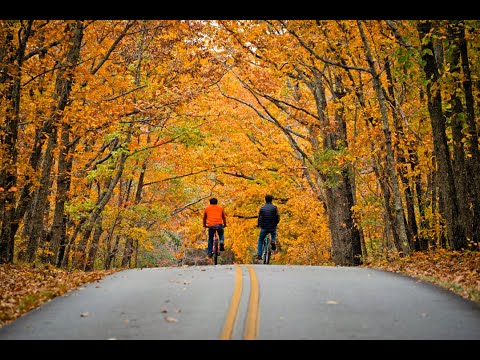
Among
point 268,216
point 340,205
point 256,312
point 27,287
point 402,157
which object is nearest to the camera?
point 256,312

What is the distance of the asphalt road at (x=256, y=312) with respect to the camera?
830 centimetres

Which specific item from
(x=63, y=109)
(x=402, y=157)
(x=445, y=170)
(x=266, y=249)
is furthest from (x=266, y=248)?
(x=63, y=109)

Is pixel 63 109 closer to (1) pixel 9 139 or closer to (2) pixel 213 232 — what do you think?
(1) pixel 9 139

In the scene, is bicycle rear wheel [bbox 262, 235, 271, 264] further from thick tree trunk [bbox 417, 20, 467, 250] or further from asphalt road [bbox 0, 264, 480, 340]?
asphalt road [bbox 0, 264, 480, 340]

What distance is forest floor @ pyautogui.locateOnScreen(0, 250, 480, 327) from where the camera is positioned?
11.3 m

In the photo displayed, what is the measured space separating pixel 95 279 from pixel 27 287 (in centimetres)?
214

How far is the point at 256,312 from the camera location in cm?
967

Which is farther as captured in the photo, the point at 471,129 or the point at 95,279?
the point at 471,129

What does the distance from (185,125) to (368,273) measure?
15.4 metres

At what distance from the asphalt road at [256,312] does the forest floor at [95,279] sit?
31cm

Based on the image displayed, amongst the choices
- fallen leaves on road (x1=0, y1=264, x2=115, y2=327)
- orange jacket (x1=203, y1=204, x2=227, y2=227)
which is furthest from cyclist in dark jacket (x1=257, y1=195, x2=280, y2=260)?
fallen leaves on road (x1=0, y1=264, x2=115, y2=327)

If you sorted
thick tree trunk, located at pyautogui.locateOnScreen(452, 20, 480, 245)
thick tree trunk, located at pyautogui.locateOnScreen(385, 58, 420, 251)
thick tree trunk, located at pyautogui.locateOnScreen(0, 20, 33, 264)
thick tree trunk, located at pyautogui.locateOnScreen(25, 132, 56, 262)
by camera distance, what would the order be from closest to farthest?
thick tree trunk, located at pyautogui.locateOnScreen(452, 20, 480, 245)
thick tree trunk, located at pyautogui.locateOnScreen(0, 20, 33, 264)
thick tree trunk, located at pyautogui.locateOnScreen(25, 132, 56, 262)
thick tree trunk, located at pyautogui.locateOnScreen(385, 58, 420, 251)

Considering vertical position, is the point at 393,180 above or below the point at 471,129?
below

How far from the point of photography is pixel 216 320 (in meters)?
9.11
